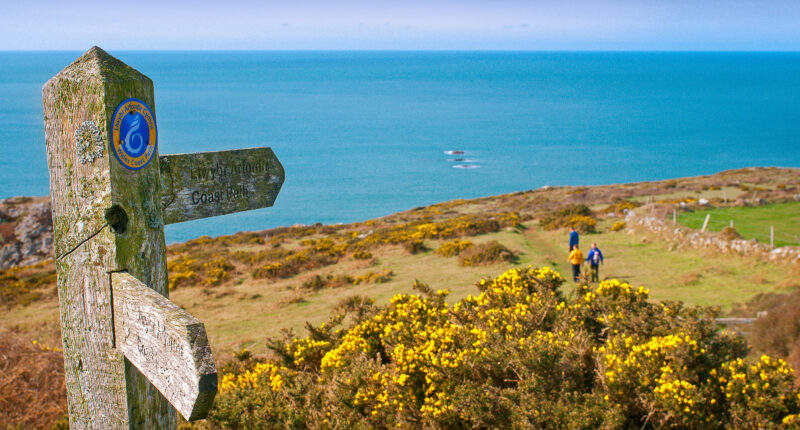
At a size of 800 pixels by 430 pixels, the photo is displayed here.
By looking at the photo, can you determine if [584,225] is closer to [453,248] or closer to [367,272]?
[453,248]

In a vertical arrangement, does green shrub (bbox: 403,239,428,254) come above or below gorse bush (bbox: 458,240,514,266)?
below

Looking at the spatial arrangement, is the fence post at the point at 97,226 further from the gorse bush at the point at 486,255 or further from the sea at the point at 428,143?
the sea at the point at 428,143

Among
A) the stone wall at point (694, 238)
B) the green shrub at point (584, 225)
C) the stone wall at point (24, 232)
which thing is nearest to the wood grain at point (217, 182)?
the stone wall at point (694, 238)

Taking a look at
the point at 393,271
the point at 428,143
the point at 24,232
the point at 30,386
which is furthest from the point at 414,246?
the point at 428,143

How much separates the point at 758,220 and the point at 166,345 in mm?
24721

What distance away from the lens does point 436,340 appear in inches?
200

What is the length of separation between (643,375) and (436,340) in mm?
1725

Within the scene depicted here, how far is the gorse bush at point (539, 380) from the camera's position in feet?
13.8

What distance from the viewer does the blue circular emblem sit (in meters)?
1.70

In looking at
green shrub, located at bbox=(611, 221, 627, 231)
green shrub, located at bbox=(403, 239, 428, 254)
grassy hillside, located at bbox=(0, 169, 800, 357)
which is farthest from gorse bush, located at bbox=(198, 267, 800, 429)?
green shrub, located at bbox=(611, 221, 627, 231)

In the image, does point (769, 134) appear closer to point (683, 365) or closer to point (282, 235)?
point (282, 235)

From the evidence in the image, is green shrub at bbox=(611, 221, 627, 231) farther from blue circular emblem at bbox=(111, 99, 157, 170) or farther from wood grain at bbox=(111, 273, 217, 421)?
wood grain at bbox=(111, 273, 217, 421)

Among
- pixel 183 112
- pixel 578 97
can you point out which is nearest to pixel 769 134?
pixel 578 97

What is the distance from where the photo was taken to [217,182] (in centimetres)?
230
